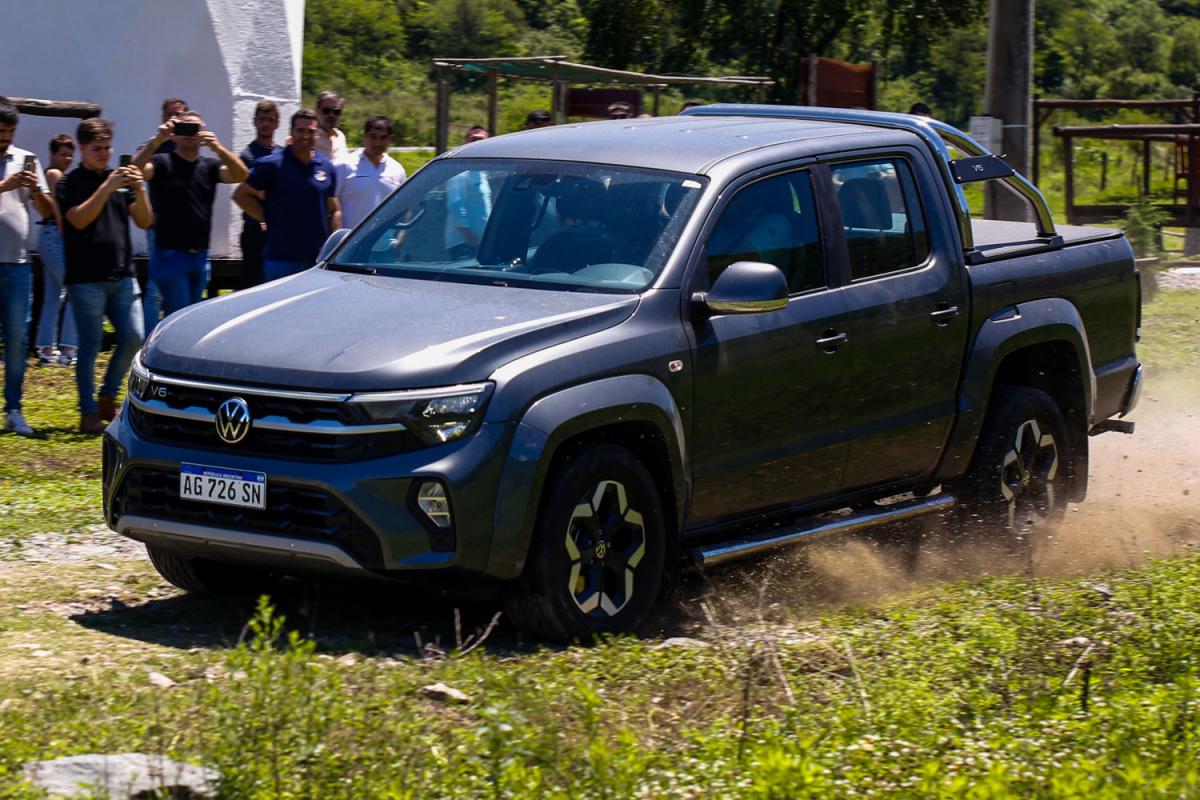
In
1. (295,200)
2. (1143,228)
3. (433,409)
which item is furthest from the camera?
(1143,228)

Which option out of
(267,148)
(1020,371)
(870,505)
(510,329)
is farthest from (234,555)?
(267,148)

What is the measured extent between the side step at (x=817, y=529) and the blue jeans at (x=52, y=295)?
640 cm

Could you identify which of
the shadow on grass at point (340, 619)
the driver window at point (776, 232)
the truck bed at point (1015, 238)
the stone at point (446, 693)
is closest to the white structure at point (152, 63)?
the truck bed at point (1015, 238)

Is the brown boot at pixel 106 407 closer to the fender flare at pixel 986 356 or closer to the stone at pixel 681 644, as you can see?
the fender flare at pixel 986 356

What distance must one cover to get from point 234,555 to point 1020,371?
3898 millimetres

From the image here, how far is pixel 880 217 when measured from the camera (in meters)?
7.33

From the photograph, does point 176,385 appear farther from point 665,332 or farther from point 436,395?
point 665,332

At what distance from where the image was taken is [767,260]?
266 inches

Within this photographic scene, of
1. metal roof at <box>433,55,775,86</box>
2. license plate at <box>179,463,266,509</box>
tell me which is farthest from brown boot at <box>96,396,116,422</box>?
metal roof at <box>433,55,775,86</box>

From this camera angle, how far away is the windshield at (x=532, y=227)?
6.44 meters

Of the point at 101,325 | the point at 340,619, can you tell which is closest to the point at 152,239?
the point at 101,325

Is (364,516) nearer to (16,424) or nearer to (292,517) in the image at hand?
(292,517)

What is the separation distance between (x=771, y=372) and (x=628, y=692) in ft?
5.34

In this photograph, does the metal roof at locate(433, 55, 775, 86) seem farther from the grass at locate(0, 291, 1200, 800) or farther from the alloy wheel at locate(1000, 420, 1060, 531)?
the grass at locate(0, 291, 1200, 800)
